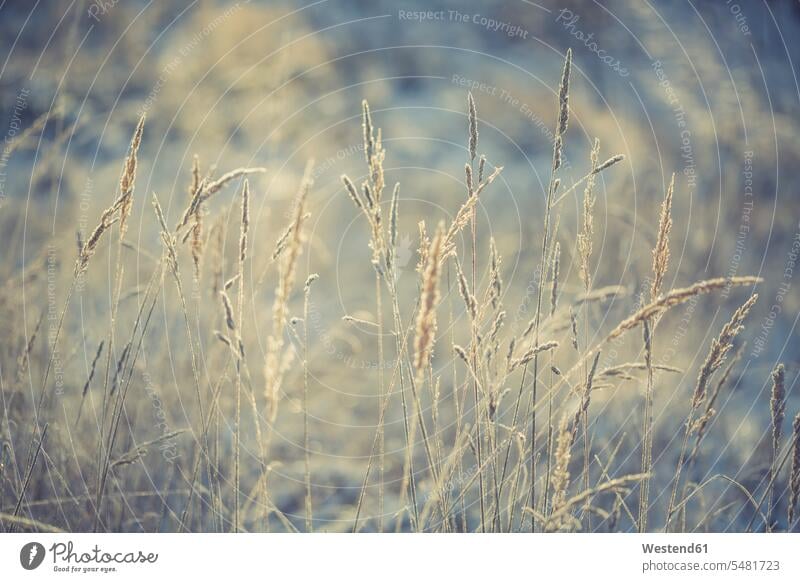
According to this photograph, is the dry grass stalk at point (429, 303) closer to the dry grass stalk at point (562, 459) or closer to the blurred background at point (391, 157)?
the dry grass stalk at point (562, 459)

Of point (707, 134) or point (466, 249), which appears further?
point (707, 134)

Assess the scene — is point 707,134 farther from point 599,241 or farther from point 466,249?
point 466,249

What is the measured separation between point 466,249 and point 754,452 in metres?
0.98
